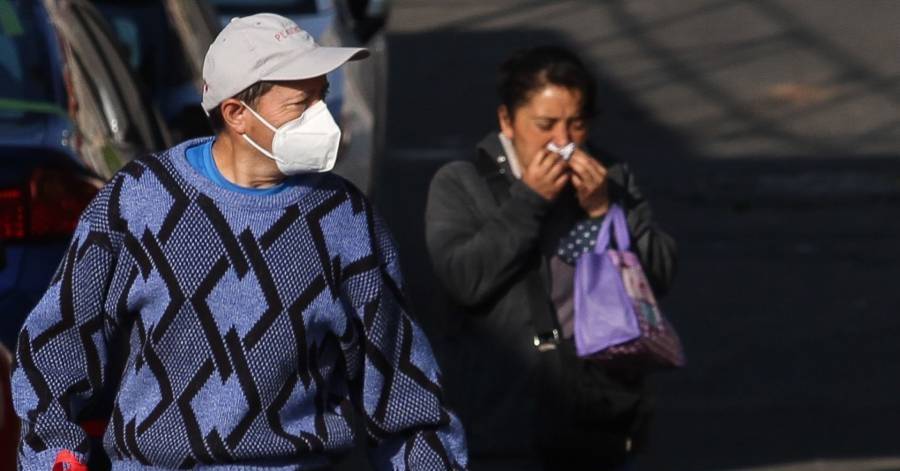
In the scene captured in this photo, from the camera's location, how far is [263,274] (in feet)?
9.46

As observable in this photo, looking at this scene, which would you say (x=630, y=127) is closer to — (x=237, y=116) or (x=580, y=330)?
(x=580, y=330)

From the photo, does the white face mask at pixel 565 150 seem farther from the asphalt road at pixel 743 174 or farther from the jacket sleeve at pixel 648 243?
the asphalt road at pixel 743 174

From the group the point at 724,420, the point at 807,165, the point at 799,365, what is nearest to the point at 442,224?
the point at 724,420

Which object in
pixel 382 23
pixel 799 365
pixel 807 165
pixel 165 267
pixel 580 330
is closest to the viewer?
pixel 165 267

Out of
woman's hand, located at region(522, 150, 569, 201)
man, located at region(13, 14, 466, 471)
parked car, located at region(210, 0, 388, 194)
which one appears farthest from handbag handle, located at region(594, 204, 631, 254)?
parked car, located at region(210, 0, 388, 194)

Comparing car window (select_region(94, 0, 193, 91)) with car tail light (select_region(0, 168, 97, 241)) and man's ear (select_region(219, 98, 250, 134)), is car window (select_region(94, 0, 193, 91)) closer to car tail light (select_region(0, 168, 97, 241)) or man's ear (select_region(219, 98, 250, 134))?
car tail light (select_region(0, 168, 97, 241))

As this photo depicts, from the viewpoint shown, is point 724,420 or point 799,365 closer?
point 724,420

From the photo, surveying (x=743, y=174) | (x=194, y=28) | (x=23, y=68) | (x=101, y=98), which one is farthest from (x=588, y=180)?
(x=743, y=174)

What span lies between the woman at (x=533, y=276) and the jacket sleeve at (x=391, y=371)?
2.53 feet

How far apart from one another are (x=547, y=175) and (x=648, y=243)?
0.32 meters

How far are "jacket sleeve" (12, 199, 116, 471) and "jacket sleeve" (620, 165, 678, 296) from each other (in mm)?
1549

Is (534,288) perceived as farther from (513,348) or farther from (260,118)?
(260,118)

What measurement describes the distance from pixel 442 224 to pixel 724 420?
286cm

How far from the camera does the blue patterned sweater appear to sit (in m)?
2.88
